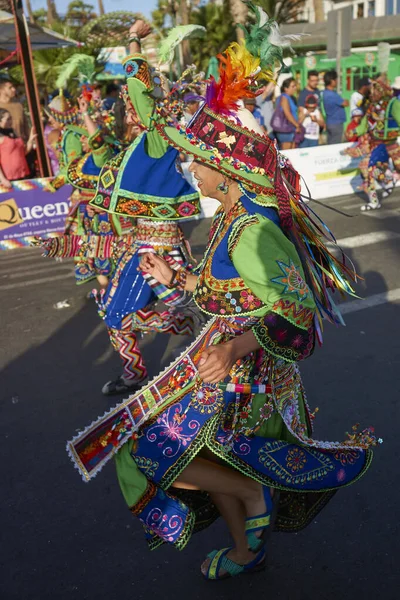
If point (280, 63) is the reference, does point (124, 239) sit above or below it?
below

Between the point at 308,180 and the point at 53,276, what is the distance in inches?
235

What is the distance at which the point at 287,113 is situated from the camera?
1298cm

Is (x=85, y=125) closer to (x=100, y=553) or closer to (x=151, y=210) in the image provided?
(x=151, y=210)

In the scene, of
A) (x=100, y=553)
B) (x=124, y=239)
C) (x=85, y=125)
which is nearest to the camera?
(x=100, y=553)

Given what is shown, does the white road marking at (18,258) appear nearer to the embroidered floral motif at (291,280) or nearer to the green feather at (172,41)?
the green feather at (172,41)

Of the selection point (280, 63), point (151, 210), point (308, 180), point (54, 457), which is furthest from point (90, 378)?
point (308, 180)

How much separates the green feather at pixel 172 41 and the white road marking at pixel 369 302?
2.88 m

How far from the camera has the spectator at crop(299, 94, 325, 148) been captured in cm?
1357

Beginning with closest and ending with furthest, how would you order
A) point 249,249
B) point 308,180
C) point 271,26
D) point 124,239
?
point 249,249 → point 271,26 → point 124,239 → point 308,180

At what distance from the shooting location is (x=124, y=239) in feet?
14.9

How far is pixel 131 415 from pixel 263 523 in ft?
2.32

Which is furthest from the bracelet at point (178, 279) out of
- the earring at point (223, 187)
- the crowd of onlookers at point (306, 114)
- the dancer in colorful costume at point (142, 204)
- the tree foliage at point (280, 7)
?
the tree foliage at point (280, 7)

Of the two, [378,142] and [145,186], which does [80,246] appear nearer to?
[145,186]

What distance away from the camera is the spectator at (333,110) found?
14.4m
